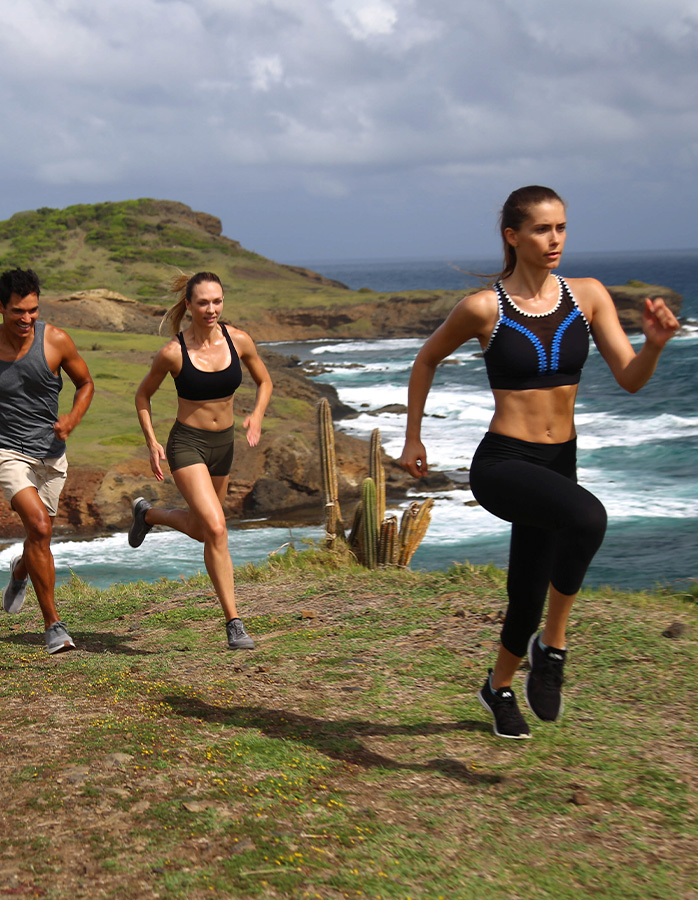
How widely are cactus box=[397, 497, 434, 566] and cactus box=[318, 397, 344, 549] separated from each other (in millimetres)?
671

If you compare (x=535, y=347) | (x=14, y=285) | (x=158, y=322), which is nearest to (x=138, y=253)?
(x=158, y=322)

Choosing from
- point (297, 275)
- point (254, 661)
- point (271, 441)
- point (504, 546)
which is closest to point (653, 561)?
point (504, 546)

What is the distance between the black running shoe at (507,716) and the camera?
4.19 meters

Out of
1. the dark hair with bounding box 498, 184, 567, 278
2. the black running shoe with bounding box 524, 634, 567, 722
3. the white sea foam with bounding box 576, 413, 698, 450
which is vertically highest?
the dark hair with bounding box 498, 184, 567, 278

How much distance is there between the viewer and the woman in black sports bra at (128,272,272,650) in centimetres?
573

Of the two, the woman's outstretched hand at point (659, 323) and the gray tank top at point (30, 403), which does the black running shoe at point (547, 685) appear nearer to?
the woman's outstretched hand at point (659, 323)

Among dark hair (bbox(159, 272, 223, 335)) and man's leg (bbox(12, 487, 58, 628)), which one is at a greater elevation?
dark hair (bbox(159, 272, 223, 335))

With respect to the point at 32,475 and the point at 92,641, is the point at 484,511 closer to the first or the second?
the point at 92,641

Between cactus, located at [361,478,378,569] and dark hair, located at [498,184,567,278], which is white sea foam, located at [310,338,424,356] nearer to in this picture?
cactus, located at [361,478,378,569]

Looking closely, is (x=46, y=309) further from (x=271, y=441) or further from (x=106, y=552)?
(x=106, y=552)

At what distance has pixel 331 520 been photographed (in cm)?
969

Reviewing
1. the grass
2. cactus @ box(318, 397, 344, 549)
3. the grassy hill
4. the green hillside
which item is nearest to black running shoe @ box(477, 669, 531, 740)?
the grass

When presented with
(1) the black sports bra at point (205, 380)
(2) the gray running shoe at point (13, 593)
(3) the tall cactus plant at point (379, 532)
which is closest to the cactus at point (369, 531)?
(3) the tall cactus plant at point (379, 532)

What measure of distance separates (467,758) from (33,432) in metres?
3.26
